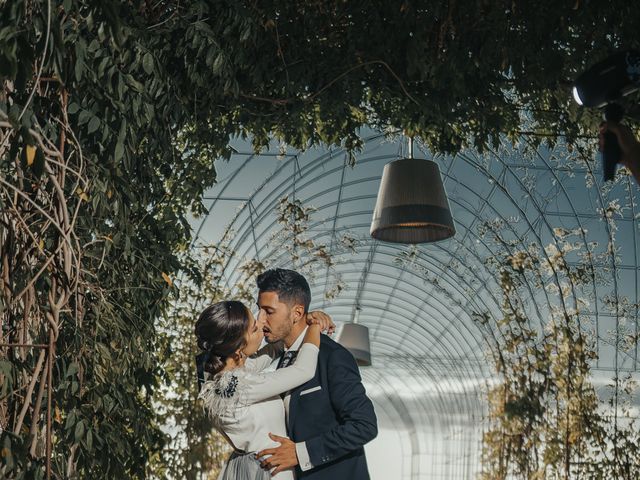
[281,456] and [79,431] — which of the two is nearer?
[281,456]

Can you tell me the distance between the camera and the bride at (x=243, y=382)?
10.1 feet

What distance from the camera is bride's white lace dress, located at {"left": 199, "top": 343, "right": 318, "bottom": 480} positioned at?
305 cm

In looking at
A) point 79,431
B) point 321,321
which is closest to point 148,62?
point 321,321

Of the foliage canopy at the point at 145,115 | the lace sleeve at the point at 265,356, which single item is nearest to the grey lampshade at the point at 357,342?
the foliage canopy at the point at 145,115

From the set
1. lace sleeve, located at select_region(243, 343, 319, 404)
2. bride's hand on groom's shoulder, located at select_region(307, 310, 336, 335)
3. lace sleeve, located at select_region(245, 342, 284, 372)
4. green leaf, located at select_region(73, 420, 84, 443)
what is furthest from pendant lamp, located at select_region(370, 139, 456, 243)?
A: green leaf, located at select_region(73, 420, 84, 443)

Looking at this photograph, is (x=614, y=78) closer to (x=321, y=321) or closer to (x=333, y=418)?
(x=321, y=321)

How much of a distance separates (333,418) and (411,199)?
2605 mm

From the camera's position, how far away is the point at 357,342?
12438 mm

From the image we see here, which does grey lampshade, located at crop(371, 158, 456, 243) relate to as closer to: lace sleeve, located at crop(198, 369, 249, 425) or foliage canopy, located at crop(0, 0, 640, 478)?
foliage canopy, located at crop(0, 0, 640, 478)

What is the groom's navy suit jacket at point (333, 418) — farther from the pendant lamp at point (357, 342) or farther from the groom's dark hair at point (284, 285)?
the pendant lamp at point (357, 342)

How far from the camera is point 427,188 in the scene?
552 cm

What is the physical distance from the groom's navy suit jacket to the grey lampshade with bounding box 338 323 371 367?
9.04 metres

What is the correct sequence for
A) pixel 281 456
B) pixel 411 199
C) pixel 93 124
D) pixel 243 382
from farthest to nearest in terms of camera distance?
pixel 411 199
pixel 93 124
pixel 243 382
pixel 281 456

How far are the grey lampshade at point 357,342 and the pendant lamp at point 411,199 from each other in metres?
6.64
